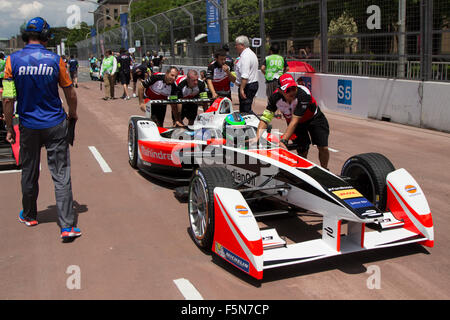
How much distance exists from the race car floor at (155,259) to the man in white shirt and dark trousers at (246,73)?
2911 millimetres

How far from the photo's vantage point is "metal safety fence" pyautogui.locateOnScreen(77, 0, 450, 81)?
10.9 metres

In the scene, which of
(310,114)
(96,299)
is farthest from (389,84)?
(96,299)

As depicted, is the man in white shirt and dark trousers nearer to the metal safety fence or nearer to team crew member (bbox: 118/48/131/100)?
the metal safety fence

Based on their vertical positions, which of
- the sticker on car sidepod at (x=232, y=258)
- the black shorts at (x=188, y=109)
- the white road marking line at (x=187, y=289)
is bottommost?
the white road marking line at (x=187, y=289)

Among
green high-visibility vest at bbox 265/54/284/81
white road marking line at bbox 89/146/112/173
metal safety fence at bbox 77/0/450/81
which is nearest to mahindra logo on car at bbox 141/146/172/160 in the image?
white road marking line at bbox 89/146/112/173

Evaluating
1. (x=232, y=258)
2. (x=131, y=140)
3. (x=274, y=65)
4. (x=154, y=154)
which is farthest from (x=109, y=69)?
(x=232, y=258)

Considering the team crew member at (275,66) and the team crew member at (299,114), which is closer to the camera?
the team crew member at (299,114)

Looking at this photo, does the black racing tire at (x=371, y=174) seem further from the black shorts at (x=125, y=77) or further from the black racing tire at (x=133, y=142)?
the black shorts at (x=125, y=77)

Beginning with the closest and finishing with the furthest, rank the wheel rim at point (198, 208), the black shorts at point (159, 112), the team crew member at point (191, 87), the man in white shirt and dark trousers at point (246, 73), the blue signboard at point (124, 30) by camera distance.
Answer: the wheel rim at point (198, 208) < the team crew member at point (191, 87) < the black shorts at point (159, 112) < the man in white shirt and dark trousers at point (246, 73) < the blue signboard at point (124, 30)

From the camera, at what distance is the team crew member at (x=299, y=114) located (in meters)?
5.68

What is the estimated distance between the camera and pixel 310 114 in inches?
240

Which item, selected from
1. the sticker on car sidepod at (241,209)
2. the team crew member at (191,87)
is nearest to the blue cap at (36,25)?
the sticker on car sidepod at (241,209)

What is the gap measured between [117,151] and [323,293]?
21.3ft

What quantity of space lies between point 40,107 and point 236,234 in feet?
7.80
